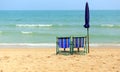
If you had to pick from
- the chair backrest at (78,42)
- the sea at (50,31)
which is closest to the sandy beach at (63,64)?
the chair backrest at (78,42)

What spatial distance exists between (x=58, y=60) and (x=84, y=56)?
53.3 inches

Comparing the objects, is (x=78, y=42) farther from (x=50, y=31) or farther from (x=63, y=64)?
(x=50, y=31)

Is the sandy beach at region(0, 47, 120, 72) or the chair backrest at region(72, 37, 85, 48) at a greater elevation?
the chair backrest at region(72, 37, 85, 48)

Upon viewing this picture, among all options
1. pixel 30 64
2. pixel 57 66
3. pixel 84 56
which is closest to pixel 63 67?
pixel 57 66

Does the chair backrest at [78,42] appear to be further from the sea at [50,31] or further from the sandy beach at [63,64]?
the sea at [50,31]

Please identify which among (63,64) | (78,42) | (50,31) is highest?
(78,42)

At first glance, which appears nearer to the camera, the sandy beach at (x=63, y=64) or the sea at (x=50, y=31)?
the sandy beach at (x=63, y=64)

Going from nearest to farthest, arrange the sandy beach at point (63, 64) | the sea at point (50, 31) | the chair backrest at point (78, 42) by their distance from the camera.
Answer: the sandy beach at point (63, 64), the chair backrest at point (78, 42), the sea at point (50, 31)

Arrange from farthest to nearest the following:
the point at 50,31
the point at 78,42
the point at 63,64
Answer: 1. the point at 50,31
2. the point at 78,42
3. the point at 63,64

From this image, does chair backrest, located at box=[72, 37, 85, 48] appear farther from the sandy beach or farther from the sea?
the sea

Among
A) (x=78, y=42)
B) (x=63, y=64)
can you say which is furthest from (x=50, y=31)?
(x=63, y=64)

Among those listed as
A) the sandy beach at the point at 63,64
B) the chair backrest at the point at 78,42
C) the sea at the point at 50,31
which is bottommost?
the sea at the point at 50,31

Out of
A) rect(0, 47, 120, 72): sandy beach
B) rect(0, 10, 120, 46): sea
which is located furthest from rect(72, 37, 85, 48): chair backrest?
rect(0, 10, 120, 46): sea

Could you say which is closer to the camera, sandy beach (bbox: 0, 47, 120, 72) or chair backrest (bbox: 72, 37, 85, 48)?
sandy beach (bbox: 0, 47, 120, 72)
